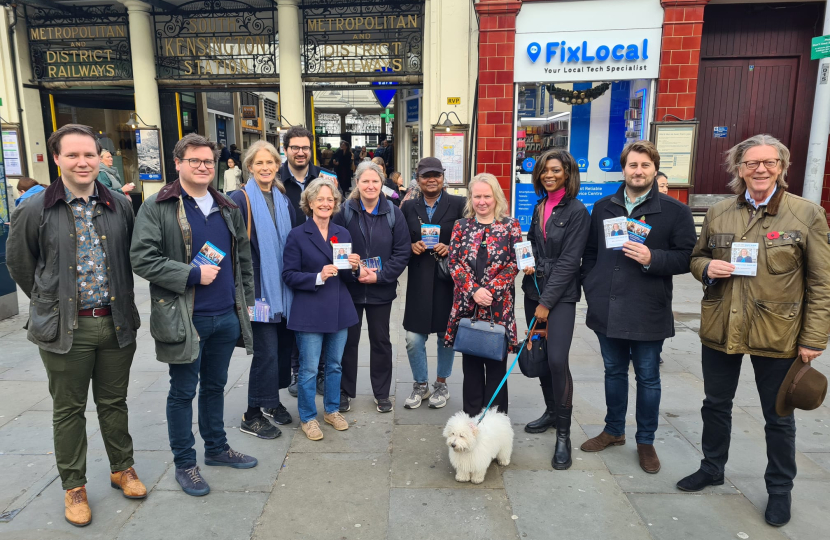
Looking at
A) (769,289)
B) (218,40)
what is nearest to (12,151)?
(218,40)

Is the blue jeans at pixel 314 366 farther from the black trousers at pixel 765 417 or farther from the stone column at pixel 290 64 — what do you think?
the stone column at pixel 290 64

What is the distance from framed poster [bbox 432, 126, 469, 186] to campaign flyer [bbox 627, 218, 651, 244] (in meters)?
6.56

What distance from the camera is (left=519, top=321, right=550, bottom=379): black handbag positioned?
380cm

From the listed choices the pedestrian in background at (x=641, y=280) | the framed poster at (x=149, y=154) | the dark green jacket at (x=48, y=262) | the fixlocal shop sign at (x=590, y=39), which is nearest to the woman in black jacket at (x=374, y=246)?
the pedestrian in background at (x=641, y=280)

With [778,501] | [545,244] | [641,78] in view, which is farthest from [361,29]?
[778,501]

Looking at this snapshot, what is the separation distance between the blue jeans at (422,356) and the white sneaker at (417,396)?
0.14 feet

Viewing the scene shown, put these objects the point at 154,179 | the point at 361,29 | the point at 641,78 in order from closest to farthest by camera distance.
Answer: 1. the point at 641,78
2. the point at 361,29
3. the point at 154,179

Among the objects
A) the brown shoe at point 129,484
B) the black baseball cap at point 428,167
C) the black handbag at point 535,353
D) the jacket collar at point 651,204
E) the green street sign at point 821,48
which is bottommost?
the brown shoe at point 129,484

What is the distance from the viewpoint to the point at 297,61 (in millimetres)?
10680

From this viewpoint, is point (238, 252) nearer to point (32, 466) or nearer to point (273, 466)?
point (273, 466)

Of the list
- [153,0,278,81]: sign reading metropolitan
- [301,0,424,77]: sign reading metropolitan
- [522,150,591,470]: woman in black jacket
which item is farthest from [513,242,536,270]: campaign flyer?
[153,0,278,81]: sign reading metropolitan

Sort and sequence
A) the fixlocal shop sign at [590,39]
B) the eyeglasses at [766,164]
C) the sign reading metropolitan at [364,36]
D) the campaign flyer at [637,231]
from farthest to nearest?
the sign reading metropolitan at [364,36]
the fixlocal shop sign at [590,39]
the campaign flyer at [637,231]
the eyeglasses at [766,164]

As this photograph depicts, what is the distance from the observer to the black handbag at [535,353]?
3.80 metres

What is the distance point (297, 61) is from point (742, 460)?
9704mm
